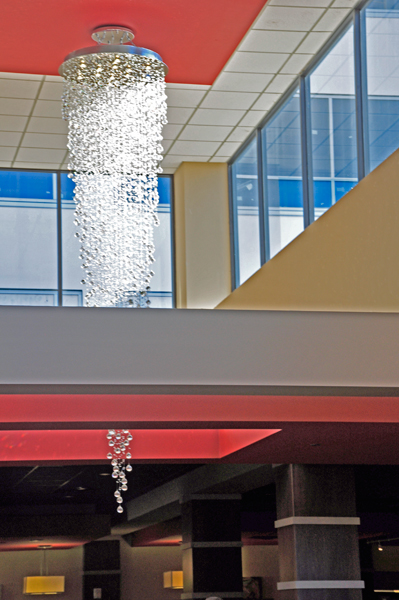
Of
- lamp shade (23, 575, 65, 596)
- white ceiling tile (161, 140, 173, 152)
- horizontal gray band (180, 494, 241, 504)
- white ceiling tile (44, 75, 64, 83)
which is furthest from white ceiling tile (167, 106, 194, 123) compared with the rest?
lamp shade (23, 575, 65, 596)

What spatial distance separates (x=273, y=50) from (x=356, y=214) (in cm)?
178

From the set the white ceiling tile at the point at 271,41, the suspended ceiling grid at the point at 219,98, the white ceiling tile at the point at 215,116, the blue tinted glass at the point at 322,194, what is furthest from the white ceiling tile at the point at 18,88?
the blue tinted glass at the point at 322,194

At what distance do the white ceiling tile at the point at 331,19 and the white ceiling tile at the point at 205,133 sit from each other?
1944 mm

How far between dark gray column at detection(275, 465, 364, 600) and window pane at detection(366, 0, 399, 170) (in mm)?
2716

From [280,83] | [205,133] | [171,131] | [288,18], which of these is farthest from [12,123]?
[288,18]

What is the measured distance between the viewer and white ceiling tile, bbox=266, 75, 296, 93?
738 centimetres

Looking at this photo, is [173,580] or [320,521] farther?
[173,580]

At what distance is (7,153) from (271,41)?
321 centimetres

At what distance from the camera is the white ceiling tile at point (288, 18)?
6340 mm

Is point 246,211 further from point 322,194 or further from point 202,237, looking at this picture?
point 322,194

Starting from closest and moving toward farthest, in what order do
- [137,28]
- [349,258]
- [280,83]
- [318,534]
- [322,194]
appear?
[137,28] < [349,258] < [322,194] < [318,534] < [280,83]

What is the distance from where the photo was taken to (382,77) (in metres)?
5.79

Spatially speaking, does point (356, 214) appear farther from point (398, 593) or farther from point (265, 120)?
point (398, 593)

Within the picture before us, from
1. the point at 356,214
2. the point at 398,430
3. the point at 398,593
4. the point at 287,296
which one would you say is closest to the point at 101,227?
the point at 287,296
